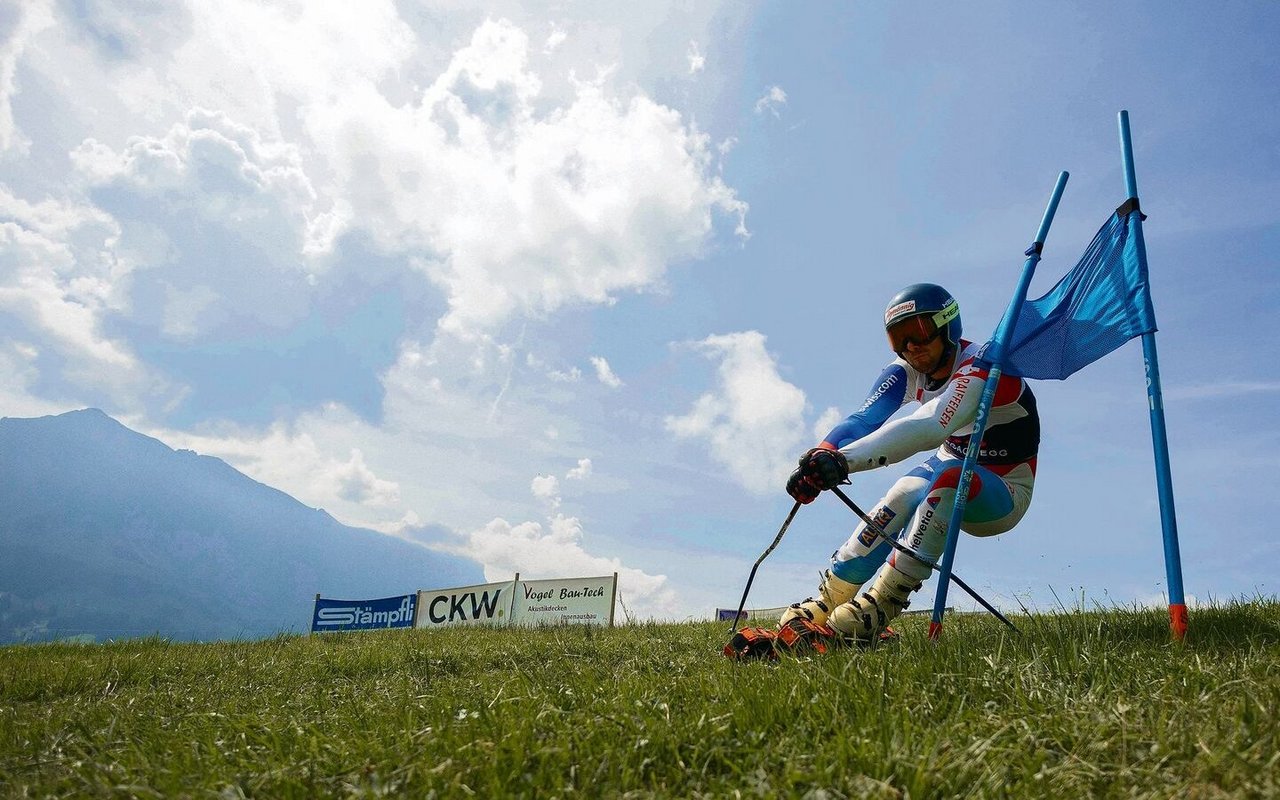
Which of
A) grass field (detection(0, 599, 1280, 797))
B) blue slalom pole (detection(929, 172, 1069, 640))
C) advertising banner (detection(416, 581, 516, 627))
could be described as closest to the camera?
grass field (detection(0, 599, 1280, 797))

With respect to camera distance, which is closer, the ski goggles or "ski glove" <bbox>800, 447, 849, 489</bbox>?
"ski glove" <bbox>800, 447, 849, 489</bbox>

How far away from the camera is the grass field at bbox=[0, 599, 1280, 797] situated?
189 cm

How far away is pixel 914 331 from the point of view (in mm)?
4988

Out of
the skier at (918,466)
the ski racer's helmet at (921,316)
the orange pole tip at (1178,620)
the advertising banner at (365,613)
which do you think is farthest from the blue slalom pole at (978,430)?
the advertising banner at (365,613)

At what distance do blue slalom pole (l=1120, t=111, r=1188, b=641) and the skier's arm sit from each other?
3.60ft

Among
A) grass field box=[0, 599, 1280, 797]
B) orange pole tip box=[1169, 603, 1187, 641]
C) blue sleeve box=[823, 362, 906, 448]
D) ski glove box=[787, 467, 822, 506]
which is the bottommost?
grass field box=[0, 599, 1280, 797]

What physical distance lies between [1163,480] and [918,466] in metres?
1.45

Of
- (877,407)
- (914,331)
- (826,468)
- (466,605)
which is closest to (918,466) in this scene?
(877,407)

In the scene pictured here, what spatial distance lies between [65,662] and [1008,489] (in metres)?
A: 9.46

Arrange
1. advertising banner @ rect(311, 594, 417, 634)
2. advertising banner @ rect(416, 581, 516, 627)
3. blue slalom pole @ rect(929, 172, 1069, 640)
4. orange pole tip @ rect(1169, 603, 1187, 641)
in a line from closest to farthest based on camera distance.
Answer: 1. orange pole tip @ rect(1169, 603, 1187, 641)
2. blue slalom pole @ rect(929, 172, 1069, 640)
3. advertising banner @ rect(416, 581, 516, 627)
4. advertising banner @ rect(311, 594, 417, 634)

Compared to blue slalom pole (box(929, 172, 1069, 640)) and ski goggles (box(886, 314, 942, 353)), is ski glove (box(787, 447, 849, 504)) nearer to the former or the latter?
blue slalom pole (box(929, 172, 1069, 640))

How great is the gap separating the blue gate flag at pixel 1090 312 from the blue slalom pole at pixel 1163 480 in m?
0.08

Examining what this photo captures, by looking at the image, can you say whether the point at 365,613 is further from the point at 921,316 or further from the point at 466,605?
the point at 921,316

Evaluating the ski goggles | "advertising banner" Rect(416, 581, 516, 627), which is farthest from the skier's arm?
"advertising banner" Rect(416, 581, 516, 627)
